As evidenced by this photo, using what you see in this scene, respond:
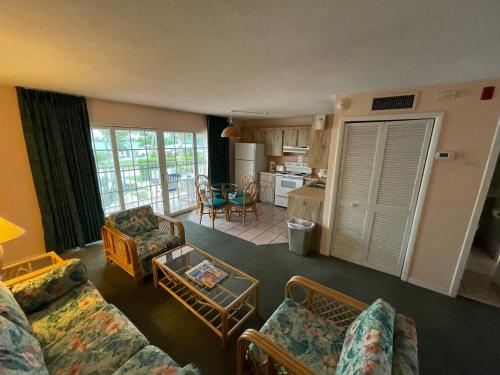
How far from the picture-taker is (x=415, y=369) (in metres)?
0.90

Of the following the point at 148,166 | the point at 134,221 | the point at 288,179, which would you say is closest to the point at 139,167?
the point at 148,166

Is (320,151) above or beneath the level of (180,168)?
above

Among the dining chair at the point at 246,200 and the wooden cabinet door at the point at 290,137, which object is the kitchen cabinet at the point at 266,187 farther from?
the dining chair at the point at 246,200

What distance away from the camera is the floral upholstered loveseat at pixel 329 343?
88 cm

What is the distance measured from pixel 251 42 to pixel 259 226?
10.7 ft

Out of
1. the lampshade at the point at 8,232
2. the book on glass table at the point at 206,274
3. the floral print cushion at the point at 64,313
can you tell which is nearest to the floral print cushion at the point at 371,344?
the book on glass table at the point at 206,274

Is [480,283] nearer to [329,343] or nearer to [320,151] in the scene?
[329,343]

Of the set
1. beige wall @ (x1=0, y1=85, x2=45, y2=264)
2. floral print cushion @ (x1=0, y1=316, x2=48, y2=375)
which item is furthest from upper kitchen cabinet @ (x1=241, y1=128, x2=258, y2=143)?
floral print cushion @ (x1=0, y1=316, x2=48, y2=375)

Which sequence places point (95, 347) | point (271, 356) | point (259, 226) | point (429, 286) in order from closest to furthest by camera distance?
point (271, 356)
point (95, 347)
point (429, 286)
point (259, 226)

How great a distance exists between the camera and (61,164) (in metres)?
2.71

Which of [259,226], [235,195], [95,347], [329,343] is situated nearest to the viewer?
[95,347]

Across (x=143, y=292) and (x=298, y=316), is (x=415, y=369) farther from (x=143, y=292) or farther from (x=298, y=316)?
(x=143, y=292)

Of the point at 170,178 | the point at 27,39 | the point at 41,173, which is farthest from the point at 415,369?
the point at 170,178

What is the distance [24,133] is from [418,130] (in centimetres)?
460
